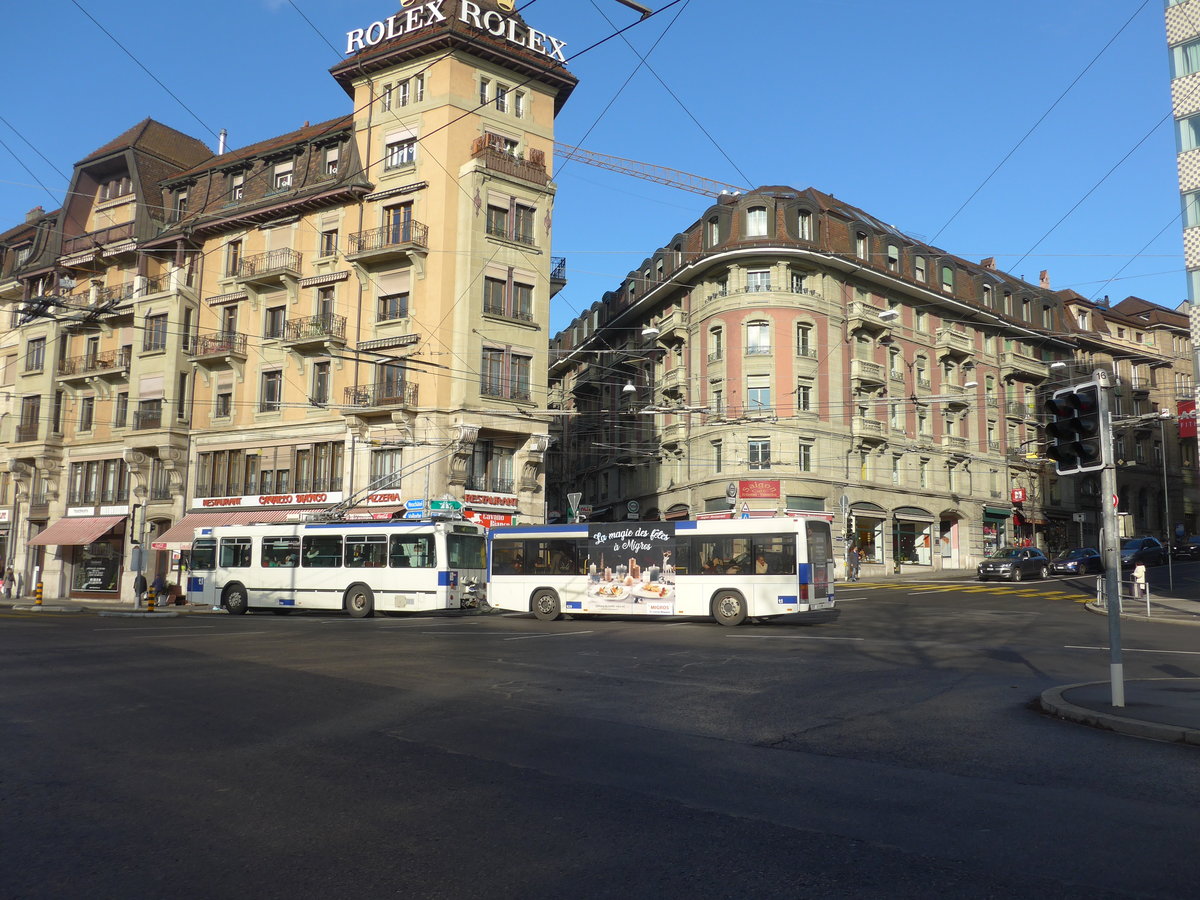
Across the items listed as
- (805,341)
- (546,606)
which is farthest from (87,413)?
(805,341)

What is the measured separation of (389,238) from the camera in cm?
3691

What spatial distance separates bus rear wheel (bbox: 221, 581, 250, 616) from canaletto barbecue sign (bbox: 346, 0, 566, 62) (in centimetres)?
2314

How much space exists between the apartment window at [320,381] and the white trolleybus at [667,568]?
15428mm

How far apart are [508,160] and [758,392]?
16579mm

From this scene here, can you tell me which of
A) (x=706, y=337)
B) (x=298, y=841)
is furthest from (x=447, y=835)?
(x=706, y=337)

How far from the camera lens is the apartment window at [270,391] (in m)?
39.6

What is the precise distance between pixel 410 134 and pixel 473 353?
968 centimetres

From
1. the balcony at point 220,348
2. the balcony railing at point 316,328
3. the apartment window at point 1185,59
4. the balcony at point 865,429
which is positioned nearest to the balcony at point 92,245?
the balcony at point 220,348

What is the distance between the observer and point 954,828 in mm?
5449

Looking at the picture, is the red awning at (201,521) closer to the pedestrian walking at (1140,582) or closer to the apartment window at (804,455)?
the apartment window at (804,455)

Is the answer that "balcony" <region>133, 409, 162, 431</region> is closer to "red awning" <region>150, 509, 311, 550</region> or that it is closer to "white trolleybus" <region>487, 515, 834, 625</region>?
"red awning" <region>150, 509, 311, 550</region>

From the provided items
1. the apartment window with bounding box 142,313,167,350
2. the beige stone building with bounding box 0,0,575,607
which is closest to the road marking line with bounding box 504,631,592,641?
the beige stone building with bounding box 0,0,575,607

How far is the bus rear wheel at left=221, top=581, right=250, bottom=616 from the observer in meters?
30.5

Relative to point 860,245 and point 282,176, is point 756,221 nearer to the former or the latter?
point 860,245
